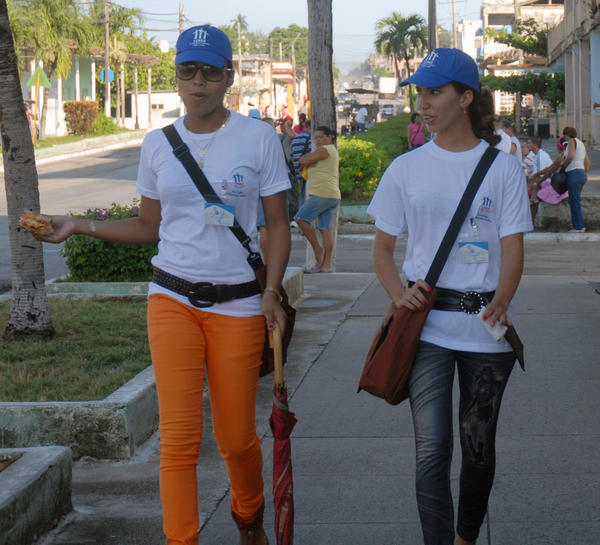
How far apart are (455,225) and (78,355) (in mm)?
4085

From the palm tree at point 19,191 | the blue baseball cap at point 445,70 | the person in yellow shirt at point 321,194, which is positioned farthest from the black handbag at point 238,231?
the person in yellow shirt at point 321,194

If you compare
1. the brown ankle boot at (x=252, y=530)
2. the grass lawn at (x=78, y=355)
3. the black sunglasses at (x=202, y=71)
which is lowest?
the brown ankle boot at (x=252, y=530)

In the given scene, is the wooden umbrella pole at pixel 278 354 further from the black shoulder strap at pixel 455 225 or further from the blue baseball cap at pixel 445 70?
the blue baseball cap at pixel 445 70

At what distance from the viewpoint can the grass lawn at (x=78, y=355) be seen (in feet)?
19.8

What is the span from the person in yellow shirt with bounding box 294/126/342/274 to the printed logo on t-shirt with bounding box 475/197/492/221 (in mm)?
8922

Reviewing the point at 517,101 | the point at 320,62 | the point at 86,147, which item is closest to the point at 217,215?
the point at 320,62

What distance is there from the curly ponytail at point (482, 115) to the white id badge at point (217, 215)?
867mm

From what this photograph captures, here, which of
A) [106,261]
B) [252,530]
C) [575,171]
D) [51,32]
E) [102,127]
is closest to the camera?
[252,530]

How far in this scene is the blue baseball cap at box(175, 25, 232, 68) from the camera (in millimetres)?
3682

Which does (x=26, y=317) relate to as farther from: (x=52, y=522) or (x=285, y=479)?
(x=285, y=479)

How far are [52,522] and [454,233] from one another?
2082mm

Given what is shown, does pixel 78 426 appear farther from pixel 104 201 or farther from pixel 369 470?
pixel 104 201

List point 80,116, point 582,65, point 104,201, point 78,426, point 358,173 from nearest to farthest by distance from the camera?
1. point 78,426
2. point 358,173
3. point 104,201
4. point 582,65
5. point 80,116

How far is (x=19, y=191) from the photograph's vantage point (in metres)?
7.29
